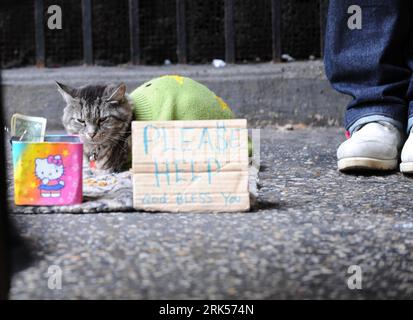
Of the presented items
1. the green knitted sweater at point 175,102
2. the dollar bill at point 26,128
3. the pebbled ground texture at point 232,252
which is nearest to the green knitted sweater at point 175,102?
the green knitted sweater at point 175,102

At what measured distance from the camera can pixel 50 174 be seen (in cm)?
147

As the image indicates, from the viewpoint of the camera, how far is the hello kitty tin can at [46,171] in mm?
1467

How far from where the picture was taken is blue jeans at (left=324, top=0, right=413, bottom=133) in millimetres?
1980

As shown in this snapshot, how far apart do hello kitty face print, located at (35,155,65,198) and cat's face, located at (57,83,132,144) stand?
0.55m

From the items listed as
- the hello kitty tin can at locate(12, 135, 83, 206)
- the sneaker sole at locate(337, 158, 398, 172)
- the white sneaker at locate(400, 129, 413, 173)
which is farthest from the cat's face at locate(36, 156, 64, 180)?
the white sneaker at locate(400, 129, 413, 173)

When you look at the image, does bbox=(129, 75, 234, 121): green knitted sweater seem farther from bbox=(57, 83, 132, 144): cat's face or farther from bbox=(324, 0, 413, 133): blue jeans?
bbox=(324, 0, 413, 133): blue jeans

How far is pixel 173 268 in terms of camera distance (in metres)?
1.13

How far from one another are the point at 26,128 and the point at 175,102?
0.50 metres

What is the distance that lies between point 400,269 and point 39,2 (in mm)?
2471

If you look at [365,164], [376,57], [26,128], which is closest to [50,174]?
[26,128]

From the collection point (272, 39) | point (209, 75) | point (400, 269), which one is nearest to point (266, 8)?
point (272, 39)

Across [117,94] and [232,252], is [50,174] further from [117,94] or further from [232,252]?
[117,94]

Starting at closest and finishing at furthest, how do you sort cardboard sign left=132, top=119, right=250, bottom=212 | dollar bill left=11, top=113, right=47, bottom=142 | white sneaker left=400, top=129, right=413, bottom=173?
cardboard sign left=132, top=119, right=250, bottom=212, dollar bill left=11, top=113, right=47, bottom=142, white sneaker left=400, top=129, right=413, bottom=173

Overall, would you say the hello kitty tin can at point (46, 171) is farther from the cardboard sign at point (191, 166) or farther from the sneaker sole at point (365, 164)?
the sneaker sole at point (365, 164)
